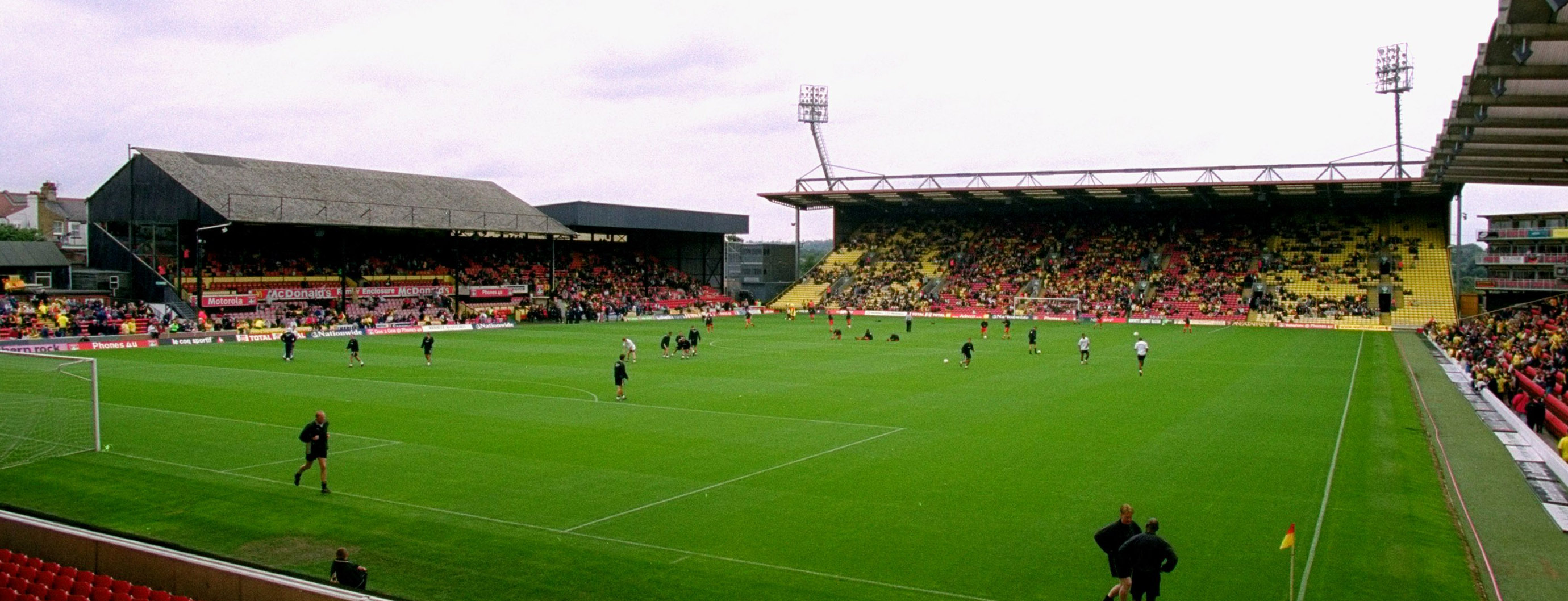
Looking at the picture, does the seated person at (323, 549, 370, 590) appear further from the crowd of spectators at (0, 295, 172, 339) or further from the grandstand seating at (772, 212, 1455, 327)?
the grandstand seating at (772, 212, 1455, 327)

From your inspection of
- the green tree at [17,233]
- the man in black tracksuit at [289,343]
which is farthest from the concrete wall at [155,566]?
the green tree at [17,233]

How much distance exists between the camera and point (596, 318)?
210ft

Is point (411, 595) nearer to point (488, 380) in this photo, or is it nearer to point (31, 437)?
point (31, 437)

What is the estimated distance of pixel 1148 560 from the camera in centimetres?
921

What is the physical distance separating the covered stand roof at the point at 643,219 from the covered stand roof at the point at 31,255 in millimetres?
29738

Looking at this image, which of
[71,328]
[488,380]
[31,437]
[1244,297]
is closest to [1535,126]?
[488,380]

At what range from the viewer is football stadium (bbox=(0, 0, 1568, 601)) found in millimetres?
11016

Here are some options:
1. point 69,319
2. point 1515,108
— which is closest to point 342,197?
point 69,319

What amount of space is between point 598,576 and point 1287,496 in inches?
411

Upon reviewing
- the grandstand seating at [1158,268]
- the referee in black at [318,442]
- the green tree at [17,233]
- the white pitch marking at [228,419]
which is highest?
the green tree at [17,233]

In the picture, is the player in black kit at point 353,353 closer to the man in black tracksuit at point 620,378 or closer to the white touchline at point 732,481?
the man in black tracksuit at point 620,378

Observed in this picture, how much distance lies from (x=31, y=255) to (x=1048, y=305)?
6027 cm

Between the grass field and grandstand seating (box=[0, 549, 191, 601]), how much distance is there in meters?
2.18

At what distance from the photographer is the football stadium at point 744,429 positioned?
36.1 ft
